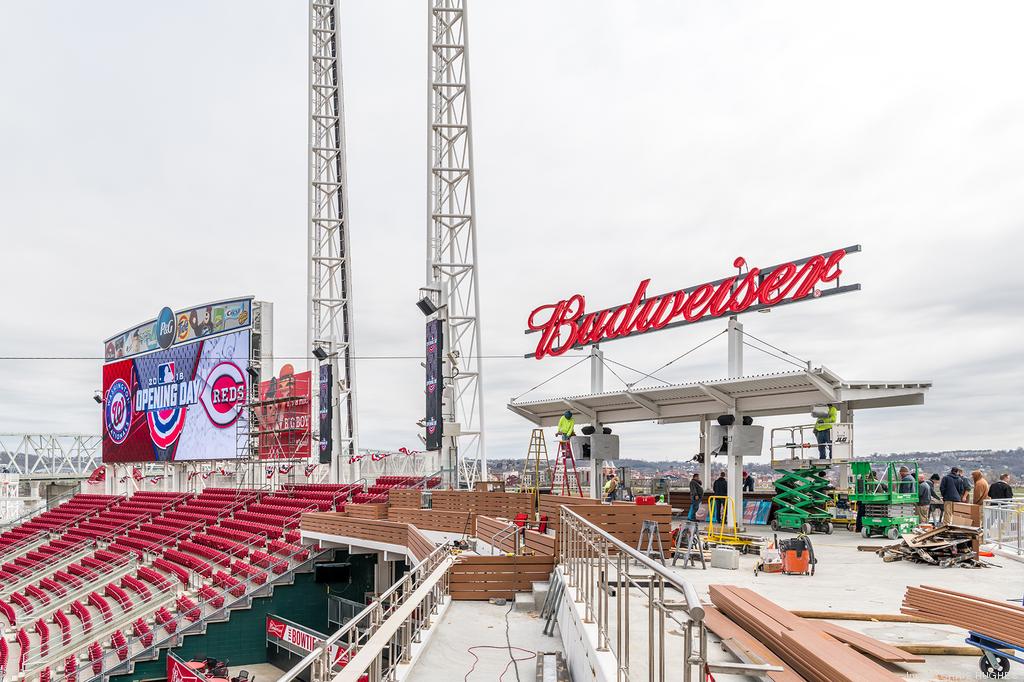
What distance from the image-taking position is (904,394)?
20.5 m

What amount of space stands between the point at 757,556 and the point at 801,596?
5374mm

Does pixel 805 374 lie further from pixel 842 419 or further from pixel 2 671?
pixel 2 671

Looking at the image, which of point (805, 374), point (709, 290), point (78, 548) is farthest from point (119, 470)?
point (805, 374)

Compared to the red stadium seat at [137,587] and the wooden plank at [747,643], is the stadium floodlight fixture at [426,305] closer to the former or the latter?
the red stadium seat at [137,587]

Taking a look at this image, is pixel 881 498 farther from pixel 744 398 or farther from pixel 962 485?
pixel 744 398

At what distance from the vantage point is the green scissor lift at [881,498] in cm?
1936

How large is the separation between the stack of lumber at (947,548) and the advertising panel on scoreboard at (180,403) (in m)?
28.1

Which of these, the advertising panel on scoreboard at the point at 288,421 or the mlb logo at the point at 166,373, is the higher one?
the mlb logo at the point at 166,373

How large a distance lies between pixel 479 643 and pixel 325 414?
27.3 meters

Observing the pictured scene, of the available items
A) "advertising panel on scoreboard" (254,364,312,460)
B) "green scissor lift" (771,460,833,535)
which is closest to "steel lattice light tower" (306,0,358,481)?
"advertising panel on scoreboard" (254,364,312,460)

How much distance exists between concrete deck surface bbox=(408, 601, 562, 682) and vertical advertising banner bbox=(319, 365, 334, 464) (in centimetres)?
2384

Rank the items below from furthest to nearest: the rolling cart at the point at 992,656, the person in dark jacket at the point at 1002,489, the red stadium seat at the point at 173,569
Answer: the red stadium seat at the point at 173,569 < the person in dark jacket at the point at 1002,489 < the rolling cart at the point at 992,656

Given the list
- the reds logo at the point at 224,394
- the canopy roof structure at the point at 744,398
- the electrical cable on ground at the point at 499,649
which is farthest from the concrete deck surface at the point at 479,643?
the reds logo at the point at 224,394

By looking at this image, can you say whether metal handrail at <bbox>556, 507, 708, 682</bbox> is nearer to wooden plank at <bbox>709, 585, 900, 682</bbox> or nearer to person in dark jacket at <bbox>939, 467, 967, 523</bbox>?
wooden plank at <bbox>709, 585, 900, 682</bbox>
